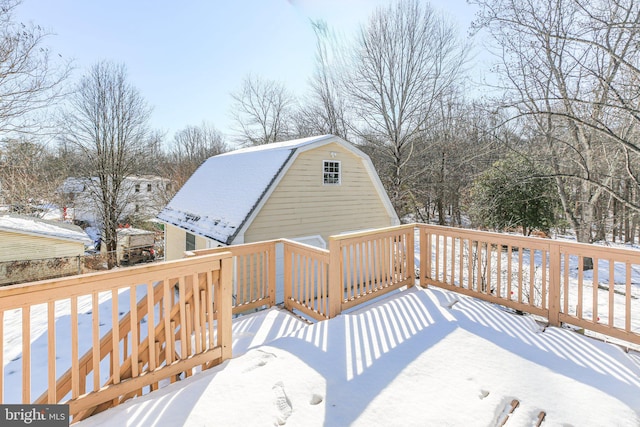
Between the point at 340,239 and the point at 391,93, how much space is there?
34.5 ft

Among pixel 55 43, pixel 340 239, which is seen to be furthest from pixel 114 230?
pixel 340 239

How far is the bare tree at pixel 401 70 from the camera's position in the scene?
1216 cm

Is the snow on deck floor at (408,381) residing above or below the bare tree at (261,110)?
below

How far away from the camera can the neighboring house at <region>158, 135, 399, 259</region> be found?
7113 millimetres

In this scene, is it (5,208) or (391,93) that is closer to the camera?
(5,208)

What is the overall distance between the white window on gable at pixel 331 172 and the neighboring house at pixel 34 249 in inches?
505

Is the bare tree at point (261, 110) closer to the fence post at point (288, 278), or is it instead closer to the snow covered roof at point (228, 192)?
the snow covered roof at point (228, 192)

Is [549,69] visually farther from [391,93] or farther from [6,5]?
[6,5]

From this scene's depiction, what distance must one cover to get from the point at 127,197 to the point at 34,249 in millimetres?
4645

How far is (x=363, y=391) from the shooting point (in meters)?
2.38

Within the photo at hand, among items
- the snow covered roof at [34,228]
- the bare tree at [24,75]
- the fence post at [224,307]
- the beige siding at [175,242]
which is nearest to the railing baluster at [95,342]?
the fence post at [224,307]

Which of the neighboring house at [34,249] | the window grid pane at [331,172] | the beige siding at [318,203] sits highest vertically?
the window grid pane at [331,172]

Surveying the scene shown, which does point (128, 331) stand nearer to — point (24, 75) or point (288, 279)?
point (288, 279)

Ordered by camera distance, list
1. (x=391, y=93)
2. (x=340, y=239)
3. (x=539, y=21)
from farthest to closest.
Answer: (x=391, y=93) → (x=539, y=21) → (x=340, y=239)
